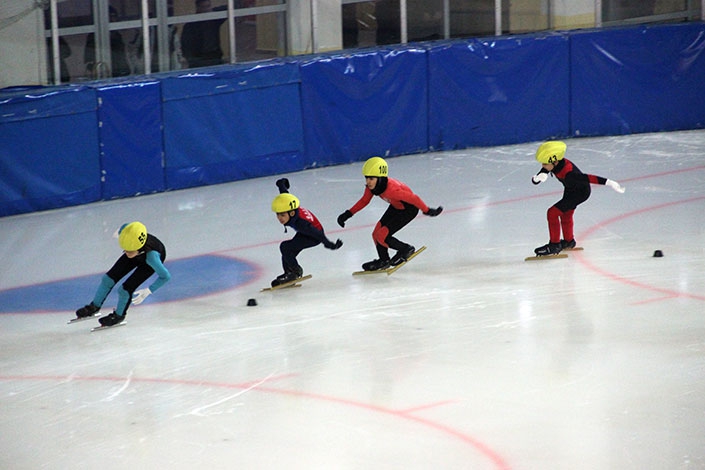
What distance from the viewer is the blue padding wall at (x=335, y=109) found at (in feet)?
44.5

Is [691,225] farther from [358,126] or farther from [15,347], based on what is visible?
[15,347]

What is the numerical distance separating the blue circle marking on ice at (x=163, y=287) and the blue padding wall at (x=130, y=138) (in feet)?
11.0

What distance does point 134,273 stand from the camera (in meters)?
8.95

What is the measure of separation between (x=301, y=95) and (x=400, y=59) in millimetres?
1696

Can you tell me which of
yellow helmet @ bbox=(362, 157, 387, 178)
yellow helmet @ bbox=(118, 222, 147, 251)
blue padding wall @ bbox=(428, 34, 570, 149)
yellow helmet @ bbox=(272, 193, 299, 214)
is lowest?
yellow helmet @ bbox=(118, 222, 147, 251)

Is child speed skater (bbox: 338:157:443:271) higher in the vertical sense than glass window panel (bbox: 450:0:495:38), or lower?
lower

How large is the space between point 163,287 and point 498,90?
27.2 feet

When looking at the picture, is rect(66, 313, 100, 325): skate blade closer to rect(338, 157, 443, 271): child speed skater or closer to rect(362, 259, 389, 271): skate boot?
rect(338, 157, 443, 271): child speed skater

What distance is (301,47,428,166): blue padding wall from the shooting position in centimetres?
1566

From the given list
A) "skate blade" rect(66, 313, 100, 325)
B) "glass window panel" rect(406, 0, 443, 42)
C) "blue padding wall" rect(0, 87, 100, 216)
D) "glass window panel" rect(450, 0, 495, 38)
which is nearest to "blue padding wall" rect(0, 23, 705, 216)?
"blue padding wall" rect(0, 87, 100, 216)

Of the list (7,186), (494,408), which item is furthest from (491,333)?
(7,186)

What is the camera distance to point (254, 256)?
11.1 m

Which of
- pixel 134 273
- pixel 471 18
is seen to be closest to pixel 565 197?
pixel 134 273

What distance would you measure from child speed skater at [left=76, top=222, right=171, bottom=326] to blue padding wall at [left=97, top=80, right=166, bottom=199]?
16.9 ft
